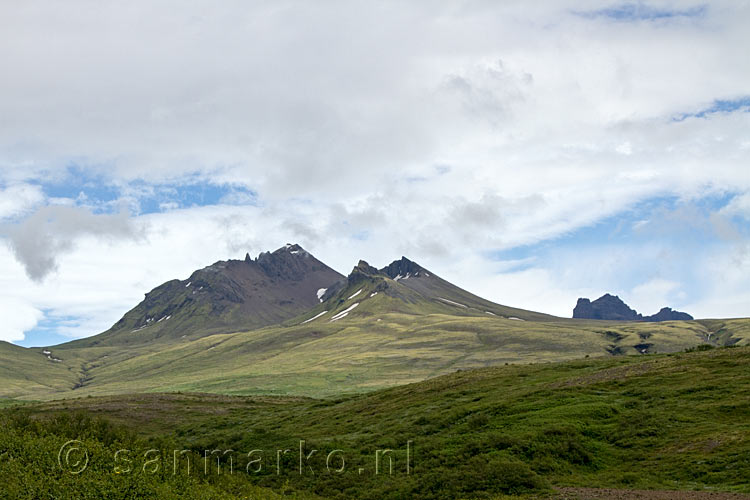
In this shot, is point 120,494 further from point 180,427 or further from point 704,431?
point 180,427

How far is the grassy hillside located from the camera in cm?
4125

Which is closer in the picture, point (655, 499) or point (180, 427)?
point (655, 499)

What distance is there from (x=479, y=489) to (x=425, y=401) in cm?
3354

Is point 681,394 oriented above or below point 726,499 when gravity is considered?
above

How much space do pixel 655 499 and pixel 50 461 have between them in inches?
1268

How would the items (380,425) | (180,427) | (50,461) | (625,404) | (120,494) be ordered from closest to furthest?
(120,494)
(50,461)
(625,404)
(380,425)
(180,427)

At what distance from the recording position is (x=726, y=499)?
106 feet

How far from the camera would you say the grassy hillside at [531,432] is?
41250 mm

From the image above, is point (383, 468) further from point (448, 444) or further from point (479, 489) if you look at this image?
point (479, 489)

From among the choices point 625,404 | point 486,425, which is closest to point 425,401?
point 486,425

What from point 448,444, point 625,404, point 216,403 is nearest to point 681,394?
Answer: point 625,404

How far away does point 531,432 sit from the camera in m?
49.9

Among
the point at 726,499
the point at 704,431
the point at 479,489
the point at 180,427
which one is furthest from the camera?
the point at 180,427

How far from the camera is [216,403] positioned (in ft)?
347
